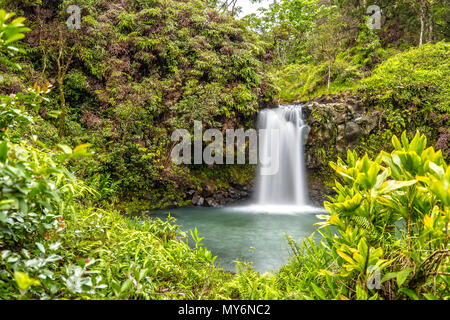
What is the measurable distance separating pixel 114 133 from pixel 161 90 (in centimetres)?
253

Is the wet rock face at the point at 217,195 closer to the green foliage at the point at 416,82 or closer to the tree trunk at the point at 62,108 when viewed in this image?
the tree trunk at the point at 62,108

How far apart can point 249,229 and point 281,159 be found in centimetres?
485

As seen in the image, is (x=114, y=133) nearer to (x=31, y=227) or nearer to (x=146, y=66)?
(x=146, y=66)

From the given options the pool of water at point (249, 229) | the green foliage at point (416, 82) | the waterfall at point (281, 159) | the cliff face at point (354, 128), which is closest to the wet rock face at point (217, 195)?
the pool of water at point (249, 229)

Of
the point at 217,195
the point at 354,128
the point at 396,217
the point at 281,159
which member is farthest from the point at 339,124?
the point at 396,217

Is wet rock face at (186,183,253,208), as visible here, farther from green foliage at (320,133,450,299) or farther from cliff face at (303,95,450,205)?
green foliage at (320,133,450,299)

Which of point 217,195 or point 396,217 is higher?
point 396,217

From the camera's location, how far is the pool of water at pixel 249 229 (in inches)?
183

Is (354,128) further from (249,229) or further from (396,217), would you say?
(396,217)

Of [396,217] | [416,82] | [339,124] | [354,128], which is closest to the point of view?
[396,217]

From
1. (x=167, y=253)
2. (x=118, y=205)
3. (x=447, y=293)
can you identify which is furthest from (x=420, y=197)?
(x=118, y=205)

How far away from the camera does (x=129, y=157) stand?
7.79m

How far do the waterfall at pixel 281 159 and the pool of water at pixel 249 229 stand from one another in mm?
762

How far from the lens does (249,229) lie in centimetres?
661
